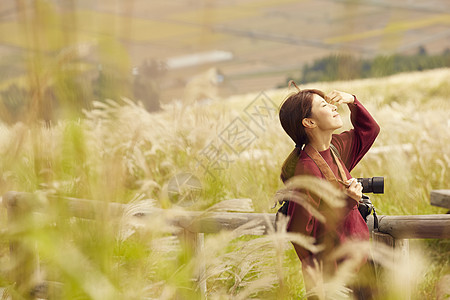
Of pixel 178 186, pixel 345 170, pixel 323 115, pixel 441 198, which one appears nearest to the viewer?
pixel 323 115

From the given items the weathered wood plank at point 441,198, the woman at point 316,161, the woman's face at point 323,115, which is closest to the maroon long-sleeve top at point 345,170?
the woman at point 316,161

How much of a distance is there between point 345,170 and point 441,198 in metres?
1.83

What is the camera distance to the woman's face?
71.1 inches

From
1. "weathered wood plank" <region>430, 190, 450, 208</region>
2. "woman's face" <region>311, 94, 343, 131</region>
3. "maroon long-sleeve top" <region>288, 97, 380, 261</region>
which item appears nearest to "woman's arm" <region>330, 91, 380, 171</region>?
"maroon long-sleeve top" <region>288, 97, 380, 261</region>

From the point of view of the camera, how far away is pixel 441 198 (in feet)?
11.4

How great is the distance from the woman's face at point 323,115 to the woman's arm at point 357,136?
159mm

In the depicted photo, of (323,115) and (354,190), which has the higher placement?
(323,115)

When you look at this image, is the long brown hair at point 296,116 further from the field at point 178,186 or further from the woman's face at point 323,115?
the field at point 178,186

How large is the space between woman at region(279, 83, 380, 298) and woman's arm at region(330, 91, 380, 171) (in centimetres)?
6

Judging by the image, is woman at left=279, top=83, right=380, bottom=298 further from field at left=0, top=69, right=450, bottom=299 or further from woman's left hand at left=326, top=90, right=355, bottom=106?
field at left=0, top=69, right=450, bottom=299

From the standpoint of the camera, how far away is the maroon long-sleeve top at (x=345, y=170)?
5.81 ft

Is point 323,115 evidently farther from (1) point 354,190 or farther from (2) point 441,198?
(2) point 441,198

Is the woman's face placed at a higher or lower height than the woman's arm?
higher

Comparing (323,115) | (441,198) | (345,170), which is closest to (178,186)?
(345,170)
